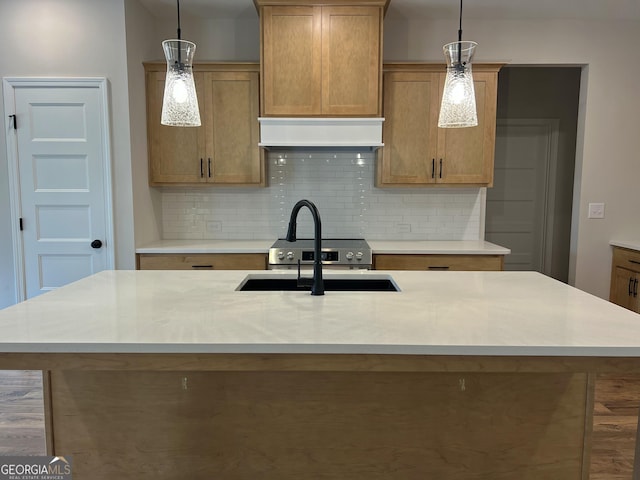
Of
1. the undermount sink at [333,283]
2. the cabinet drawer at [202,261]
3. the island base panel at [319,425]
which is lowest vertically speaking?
the island base panel at [319,425]

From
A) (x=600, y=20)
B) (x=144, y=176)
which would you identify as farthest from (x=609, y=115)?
(x=144, y=176)

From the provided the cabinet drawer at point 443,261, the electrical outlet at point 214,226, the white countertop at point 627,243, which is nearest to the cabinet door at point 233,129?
the electrical outlet at point 214,226

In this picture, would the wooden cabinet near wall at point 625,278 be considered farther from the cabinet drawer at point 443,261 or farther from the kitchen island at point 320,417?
the kitchen island at point 320,417

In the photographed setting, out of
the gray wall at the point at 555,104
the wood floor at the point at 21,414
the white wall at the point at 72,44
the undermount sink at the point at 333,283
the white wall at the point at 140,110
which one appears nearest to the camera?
the undermount sink at the point at 333,283

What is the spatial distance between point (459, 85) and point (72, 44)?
9.01 feet

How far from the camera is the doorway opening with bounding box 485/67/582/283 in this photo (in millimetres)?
4648

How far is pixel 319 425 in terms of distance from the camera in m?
1.56

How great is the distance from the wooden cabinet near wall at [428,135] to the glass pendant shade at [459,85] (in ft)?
4.88

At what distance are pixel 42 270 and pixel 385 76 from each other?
2.95m

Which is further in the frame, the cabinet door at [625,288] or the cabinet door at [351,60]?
the cabinet door at [625,288]

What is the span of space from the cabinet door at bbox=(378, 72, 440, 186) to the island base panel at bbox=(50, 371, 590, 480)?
215 cm

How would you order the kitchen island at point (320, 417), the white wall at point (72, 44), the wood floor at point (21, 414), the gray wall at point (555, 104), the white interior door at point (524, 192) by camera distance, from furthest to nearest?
the white interior door at point (524, 192), the gray wall at point (555, 104), the white wall at point (72, 44), the wood floor at point (21, 414), the kitchen island at point (320, 417)

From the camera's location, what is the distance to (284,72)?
3207mm

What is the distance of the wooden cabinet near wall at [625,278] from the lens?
134 inches
